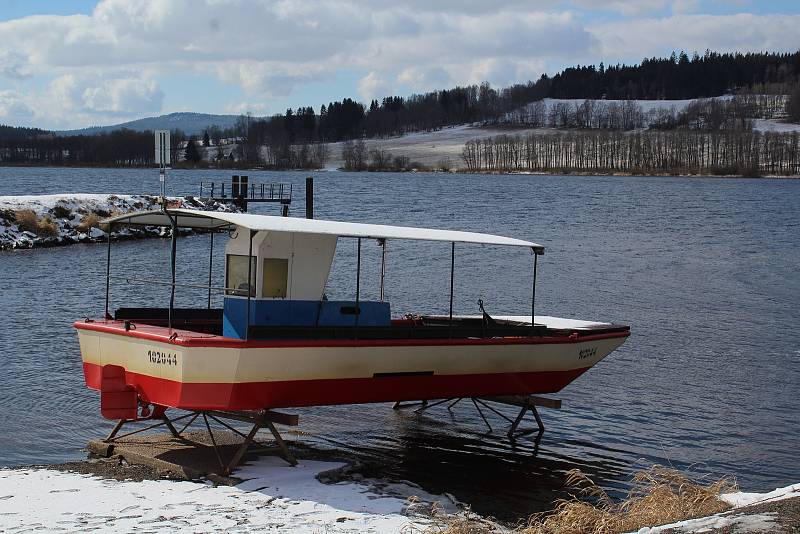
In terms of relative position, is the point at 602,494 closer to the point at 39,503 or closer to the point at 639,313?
the point at 39,503

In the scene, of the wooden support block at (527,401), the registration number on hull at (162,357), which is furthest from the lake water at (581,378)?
the registration number on hull at (162,357)

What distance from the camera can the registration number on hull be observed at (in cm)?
1484

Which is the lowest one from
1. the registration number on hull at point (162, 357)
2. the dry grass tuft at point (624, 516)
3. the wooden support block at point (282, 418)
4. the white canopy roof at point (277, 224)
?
the dry grass tuft at point (624, 516)

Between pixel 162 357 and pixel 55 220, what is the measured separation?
47167mm

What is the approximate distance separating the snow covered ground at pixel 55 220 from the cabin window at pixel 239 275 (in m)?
40.0

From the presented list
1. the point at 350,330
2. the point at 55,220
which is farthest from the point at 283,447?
the point at 55,220

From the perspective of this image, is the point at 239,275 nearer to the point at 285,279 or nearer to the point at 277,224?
the point at 285,279

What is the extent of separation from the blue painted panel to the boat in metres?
0.02

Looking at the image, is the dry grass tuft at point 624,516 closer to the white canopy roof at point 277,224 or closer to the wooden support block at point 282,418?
the wooden support block at point 282,418

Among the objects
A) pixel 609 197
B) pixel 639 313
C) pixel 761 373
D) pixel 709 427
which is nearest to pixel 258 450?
pixel 709 427

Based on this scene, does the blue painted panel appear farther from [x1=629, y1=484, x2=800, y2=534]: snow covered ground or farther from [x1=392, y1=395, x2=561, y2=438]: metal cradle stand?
[x1=629, y1=484, x2=800, y2=534]: snow covered ground

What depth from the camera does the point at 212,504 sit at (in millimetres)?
13203

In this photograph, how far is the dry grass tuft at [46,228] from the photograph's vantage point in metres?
56.4

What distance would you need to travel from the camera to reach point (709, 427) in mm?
20016
